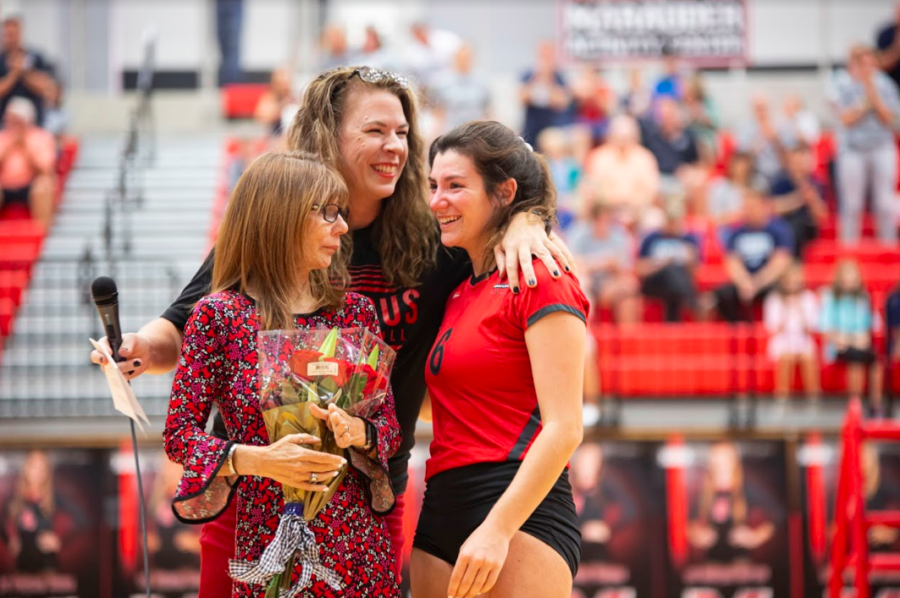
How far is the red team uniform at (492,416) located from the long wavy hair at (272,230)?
0.38 meters

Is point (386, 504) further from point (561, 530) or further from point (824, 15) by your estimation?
point (824, 15)

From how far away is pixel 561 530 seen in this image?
262cm

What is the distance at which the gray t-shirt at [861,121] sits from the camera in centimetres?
1070

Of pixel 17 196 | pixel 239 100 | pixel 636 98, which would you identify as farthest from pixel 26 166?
pixel 636 98

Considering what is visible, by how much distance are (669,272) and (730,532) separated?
→ 2.56m

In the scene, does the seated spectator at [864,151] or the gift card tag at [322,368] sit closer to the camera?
the gift card tag at [322,368]

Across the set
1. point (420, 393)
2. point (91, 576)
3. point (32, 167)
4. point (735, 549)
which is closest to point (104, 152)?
point (32, 167)

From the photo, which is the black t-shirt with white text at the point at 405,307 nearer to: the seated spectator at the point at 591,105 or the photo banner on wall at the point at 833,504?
the photo banner on wall at the point at 833,504

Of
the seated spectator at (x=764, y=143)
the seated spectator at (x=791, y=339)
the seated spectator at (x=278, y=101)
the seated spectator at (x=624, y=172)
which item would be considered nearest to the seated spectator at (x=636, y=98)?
the seated spectator at (x=624, y=172)

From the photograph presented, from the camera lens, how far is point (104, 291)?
103 inches

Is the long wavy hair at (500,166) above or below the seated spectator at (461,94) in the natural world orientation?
below

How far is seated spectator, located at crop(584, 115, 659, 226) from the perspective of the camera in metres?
10.3

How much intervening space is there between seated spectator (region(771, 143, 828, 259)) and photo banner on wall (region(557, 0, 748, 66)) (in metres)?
2.71

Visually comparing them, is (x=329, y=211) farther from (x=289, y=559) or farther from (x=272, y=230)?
(x=289, y=559)
